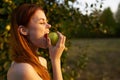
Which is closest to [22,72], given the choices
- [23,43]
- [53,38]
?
[23,43]

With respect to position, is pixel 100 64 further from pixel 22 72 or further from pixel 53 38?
pixel 22 72

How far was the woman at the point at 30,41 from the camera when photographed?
78.7 inches

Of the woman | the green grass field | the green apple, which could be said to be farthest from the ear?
the green grass field

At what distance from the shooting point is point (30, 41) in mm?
2055

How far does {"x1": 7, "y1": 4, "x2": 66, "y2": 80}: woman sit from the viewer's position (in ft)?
6.56

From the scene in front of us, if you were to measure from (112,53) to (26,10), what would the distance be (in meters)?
11.6

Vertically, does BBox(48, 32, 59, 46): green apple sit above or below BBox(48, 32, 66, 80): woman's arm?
above

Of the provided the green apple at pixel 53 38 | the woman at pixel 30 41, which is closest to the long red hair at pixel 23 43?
the woman at pixel 30 41

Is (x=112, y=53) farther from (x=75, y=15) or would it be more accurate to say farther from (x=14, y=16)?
(x=14, y=16)

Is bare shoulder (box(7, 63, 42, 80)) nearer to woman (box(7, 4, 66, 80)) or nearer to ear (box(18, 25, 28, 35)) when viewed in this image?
woman (box(7, 4, 66, 80))

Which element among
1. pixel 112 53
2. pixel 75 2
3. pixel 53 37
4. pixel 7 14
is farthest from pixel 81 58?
pixel 112 53

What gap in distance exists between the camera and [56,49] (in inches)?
80.5

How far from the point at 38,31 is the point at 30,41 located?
76 mm

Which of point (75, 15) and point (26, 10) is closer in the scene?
point (26, 10)
